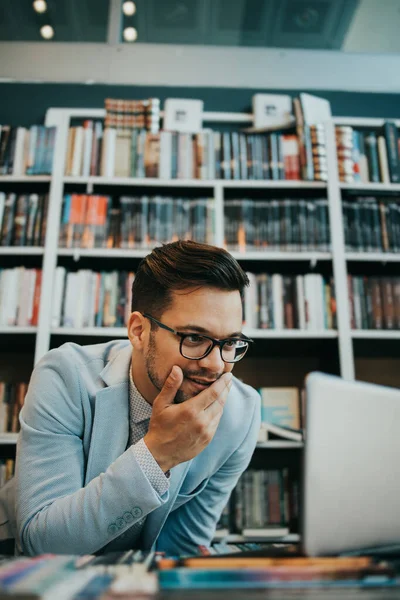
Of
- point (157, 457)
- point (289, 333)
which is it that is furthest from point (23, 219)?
point (157, 457)

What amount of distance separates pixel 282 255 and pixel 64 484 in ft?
5.10

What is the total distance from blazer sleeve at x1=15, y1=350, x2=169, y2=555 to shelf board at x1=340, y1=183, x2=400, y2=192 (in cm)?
177

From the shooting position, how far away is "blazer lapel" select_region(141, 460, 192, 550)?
102 centimetres

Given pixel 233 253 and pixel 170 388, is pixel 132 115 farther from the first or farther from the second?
pixel 170 388

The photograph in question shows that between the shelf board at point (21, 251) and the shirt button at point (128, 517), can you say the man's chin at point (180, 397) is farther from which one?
the shelf board at point (21, 251)

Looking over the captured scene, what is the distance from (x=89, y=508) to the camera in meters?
0.79

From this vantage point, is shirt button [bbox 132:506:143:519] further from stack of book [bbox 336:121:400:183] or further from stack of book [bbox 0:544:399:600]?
stack of book [bbox 336:121:400:183]

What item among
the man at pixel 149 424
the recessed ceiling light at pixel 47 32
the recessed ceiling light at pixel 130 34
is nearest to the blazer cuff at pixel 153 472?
the man at pixel 149 424

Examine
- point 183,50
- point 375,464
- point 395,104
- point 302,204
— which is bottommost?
point 375,464

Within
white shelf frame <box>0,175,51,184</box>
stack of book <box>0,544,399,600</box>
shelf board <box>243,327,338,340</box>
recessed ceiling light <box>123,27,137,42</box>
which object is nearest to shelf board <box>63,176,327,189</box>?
white shelf frame <box>0,175,51,184</box>

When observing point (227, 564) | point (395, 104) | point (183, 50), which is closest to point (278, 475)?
point (227, 564)

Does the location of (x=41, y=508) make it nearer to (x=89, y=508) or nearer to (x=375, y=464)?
(x=89, y=508)

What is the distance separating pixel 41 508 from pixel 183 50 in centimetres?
296

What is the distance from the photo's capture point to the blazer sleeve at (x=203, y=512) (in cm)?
118
